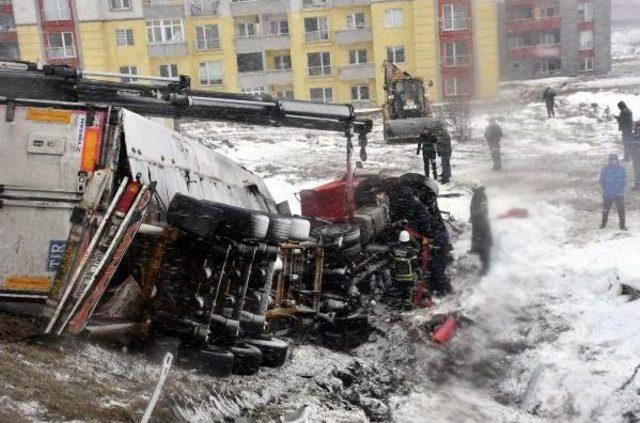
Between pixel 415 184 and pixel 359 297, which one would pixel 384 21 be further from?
pixel 359 297

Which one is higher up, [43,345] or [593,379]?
[43,345]

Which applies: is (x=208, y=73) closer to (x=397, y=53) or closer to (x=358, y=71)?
(x=358, y=71)

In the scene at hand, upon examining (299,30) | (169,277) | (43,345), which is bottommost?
(43,345)

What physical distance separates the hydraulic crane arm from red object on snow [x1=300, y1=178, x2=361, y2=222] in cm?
110

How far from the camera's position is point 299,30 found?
40.0 meters

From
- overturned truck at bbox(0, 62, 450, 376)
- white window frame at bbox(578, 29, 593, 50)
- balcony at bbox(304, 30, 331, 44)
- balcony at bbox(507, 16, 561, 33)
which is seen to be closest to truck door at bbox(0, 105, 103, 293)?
overturned truck at bbox(0, 62, 450, 376)

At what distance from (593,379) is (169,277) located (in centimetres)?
417

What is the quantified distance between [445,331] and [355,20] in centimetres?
3406

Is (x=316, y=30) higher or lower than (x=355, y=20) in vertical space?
lower

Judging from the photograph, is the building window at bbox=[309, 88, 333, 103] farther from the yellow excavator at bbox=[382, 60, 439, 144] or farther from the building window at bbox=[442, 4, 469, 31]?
the yellow excavator at bbox=[382, 60, 439, 144]

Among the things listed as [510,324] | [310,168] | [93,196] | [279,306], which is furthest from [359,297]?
[310,168]

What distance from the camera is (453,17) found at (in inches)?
1499

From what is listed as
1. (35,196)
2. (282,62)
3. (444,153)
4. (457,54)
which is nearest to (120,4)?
(282,62)

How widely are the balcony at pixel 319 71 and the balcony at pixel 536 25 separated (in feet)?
55.3
